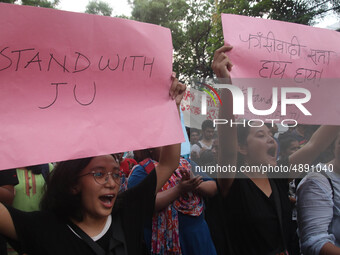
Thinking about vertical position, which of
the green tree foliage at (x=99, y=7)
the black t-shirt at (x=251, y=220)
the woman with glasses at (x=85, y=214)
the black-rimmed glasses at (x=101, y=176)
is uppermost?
the green tree foliage at (x=99, y=7)

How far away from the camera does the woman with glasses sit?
133 centimetres

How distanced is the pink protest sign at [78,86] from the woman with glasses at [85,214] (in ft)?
0.57

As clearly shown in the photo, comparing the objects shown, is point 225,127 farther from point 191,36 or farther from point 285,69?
point 191,36

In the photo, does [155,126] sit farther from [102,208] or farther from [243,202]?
[243,202]

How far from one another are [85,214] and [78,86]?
2.01ft

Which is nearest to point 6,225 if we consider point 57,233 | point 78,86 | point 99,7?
point 57,233

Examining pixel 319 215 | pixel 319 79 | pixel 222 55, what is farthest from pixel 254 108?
pixel 319 215

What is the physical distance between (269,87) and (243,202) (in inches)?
27.5

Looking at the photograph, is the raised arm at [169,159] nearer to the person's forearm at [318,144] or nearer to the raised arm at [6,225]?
the raised arm at [6,225]

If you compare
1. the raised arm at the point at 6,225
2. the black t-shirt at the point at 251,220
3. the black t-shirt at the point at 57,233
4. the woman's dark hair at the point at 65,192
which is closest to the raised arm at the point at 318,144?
the black t-shirt at the point at 251,220

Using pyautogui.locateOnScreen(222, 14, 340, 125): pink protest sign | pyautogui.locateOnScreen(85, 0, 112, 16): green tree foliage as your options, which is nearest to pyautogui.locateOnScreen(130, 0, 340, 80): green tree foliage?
pyautogui.locateOnScreen(85, 0, 112, 16): green tree foliage

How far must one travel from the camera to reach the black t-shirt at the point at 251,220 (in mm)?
1856

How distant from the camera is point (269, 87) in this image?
6.13 ft

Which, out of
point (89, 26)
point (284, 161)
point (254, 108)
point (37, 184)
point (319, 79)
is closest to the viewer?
point (89, 26)
